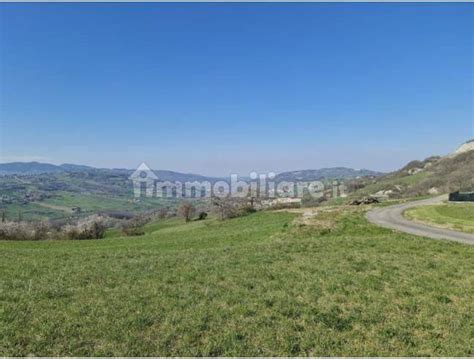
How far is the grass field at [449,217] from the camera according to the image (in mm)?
23672

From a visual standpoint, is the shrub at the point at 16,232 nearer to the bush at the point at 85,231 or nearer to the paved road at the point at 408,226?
the bush at the point at 85,231

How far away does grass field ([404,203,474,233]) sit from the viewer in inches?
932

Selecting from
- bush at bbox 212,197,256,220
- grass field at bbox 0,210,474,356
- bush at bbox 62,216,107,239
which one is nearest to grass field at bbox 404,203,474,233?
grass field at bbox 0,210,474,356

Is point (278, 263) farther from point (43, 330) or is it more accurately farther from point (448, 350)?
point (43, 330)

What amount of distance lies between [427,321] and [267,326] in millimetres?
3385

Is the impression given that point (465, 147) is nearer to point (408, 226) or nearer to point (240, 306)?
point (408, 226)

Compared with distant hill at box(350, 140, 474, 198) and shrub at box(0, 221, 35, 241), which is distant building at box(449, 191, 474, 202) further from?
shrub at box(0, 221, 35, 241)

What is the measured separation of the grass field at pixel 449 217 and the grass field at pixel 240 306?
1073 cm

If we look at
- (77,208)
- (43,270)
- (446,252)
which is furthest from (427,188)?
(77,208)

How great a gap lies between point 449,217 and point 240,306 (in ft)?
80.0

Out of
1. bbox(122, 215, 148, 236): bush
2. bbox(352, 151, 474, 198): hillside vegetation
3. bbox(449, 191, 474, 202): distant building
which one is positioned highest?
bbox(352, 151, 474, 198): hillside vegetation

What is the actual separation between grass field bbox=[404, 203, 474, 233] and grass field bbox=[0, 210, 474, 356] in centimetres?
1073

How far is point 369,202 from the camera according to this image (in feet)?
147

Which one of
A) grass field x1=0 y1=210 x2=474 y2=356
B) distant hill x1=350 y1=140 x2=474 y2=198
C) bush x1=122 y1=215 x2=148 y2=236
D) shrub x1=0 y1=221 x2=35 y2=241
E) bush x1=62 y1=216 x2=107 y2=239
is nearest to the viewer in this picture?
grass field x1=0 y1=210 x2=474 y2=356
